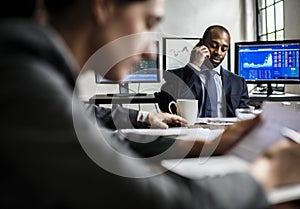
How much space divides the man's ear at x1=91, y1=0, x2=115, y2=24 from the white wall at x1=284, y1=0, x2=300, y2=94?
3.58m

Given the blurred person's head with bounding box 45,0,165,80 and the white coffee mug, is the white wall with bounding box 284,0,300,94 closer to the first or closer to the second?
the white coffee mug

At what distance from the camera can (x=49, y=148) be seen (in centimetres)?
37

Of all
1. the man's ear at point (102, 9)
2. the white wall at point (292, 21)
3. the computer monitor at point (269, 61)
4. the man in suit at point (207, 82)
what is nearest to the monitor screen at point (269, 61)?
the computer monitor at point (269, 61)

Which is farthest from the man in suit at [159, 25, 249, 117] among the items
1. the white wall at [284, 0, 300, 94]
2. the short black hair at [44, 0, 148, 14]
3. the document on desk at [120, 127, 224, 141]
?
the white wall at [284, 0, 300, 94]

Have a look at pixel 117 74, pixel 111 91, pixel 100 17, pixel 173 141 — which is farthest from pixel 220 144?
pixel 111 91

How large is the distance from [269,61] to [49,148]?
3117 millimetres

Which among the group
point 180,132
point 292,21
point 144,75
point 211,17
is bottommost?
point 180,132

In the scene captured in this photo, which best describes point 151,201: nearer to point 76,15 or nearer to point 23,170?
point 23,170

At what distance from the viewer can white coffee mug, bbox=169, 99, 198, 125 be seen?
4.63 ft

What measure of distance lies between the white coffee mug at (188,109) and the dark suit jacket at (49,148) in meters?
1.00

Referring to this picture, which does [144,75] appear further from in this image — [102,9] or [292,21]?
[102,9]

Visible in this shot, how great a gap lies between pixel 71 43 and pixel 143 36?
11 centimetres

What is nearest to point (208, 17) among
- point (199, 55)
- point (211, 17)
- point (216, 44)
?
point (211, 17)

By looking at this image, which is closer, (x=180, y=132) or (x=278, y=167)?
(x=278, y=167)
